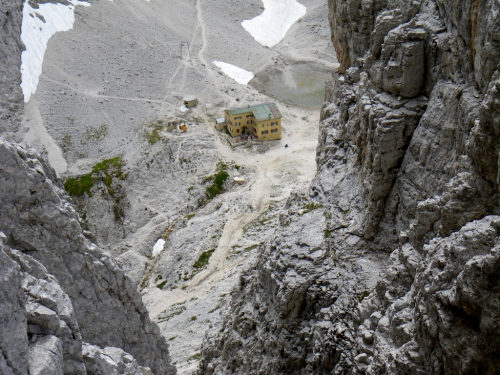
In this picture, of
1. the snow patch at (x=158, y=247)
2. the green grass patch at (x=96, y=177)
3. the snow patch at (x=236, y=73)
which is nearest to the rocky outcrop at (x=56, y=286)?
the snow patch at (x=158, y=247)

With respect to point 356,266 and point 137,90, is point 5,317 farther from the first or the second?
point 137,90

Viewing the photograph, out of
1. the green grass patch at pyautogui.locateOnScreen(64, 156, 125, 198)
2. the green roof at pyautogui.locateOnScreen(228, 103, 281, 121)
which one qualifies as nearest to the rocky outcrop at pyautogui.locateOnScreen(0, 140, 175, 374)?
the green grass patch at pyautogui.locateOnScreen(64, 156, 125, 198)

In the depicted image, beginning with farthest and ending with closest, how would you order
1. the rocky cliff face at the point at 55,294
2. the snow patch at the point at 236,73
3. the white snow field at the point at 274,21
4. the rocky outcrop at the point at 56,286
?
the white snow field at the point at 274,21 < the snow patch at the point at 236,73 < the rocky outcrop at the point at 56,286 < the rocky cliff face at the point at 55,294

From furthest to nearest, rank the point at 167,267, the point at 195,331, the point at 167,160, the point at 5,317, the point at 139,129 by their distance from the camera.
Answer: the point at 139,129 → the point at 167,160 → the point at 167,267 → the point at 195,331 → the point at 5,317

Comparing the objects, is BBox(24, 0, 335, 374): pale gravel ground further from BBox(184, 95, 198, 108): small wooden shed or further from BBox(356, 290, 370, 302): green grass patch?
BBox(356, 290, 370, 302): green grass patch

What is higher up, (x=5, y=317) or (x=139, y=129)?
(x=139, y=129)

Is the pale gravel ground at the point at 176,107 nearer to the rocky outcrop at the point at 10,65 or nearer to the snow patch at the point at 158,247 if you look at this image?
the snow patch at the point at 158,247

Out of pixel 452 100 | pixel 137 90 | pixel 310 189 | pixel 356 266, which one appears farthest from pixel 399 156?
pixel 137 90

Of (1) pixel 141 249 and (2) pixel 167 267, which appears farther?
(1) pixel 141 249
